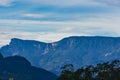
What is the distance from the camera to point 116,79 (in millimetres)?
186375

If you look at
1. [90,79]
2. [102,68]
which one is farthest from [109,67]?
[90,79]

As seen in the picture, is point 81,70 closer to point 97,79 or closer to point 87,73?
point 87,73

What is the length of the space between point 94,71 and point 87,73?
20.0 ft

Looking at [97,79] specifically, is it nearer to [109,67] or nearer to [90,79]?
[90,79]

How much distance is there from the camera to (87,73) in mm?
192500

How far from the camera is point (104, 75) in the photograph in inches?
7259

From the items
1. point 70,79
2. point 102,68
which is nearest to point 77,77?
point 70,79

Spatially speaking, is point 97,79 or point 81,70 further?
point 81,70

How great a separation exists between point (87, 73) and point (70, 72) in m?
10.2

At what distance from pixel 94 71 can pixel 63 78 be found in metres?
→ 16.2

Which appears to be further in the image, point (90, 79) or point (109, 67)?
point (109, 67)

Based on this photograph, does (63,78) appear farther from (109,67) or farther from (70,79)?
(109,67)

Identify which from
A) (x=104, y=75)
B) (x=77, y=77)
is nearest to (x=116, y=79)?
(x=104, y=75)

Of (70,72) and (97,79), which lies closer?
(97,79)
